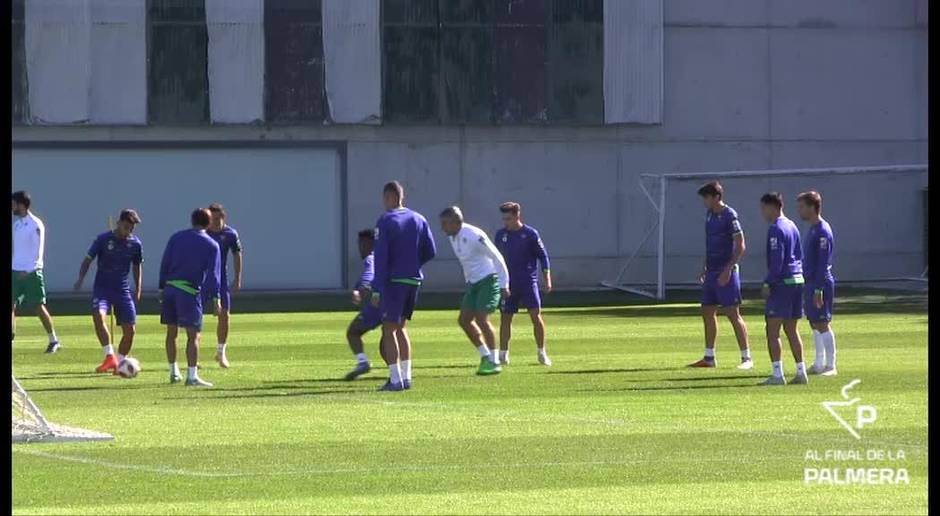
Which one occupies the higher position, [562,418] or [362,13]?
[362,13]

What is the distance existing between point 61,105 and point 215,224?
21.6 metres

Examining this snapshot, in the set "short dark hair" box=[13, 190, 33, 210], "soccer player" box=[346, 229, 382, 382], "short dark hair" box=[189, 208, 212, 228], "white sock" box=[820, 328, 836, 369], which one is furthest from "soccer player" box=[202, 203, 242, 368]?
"white sock" box=[820, 328, 836, 369]

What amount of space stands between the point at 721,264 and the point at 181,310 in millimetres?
5414

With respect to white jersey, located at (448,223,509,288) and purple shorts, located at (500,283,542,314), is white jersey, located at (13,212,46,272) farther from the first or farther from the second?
purple shorts, located at (500,283,542,314)

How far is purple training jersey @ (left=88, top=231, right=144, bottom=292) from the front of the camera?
785 inches

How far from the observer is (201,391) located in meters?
17.3

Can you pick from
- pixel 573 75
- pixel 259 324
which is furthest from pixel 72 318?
pixel 573 75

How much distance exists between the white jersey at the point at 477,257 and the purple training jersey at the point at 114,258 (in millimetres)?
3429

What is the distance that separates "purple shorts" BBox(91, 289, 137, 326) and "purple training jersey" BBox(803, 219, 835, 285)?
23.3 feet

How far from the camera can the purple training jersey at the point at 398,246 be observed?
1706 centimetres

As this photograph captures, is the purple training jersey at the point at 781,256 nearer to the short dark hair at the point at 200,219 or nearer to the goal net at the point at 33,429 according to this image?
the short dark hair at the point at 200,219

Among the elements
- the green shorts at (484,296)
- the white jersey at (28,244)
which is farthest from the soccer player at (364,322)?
the white jersey at (28,244)

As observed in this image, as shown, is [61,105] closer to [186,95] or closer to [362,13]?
[186,95]
